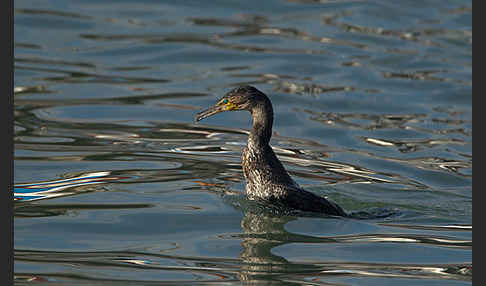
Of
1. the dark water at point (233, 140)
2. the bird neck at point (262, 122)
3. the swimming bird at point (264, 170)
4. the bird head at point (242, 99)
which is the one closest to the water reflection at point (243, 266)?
the dark water at point (233, 140)

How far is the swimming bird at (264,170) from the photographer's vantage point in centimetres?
923

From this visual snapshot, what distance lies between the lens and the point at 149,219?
368 inches

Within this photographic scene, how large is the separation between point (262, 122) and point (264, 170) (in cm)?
50

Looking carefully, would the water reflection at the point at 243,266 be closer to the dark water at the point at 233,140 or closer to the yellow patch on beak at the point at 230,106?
the dark water at the point at 233,140

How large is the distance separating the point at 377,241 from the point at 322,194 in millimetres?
1868

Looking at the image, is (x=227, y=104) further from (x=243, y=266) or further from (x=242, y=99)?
(x=243, y=266)

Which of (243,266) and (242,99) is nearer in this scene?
(243,266)

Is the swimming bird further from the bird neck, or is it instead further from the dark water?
the dark water

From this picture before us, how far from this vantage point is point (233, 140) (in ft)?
42.9

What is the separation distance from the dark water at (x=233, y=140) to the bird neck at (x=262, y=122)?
74 cm

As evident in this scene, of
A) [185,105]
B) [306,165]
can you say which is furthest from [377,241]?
[185,105]

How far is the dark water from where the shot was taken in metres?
8.24

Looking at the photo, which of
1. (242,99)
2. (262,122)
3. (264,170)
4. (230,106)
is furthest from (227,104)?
(264,170)

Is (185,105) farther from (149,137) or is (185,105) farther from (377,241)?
(377,241)
